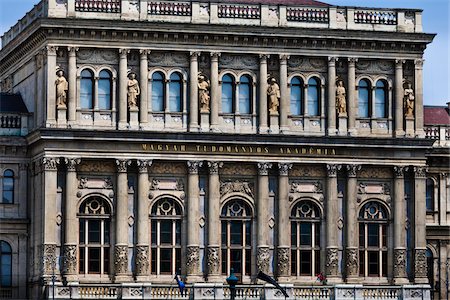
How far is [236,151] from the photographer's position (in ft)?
271

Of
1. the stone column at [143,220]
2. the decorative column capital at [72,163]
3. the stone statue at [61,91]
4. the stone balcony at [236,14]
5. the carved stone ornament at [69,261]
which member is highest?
the stone balcony at [236,14]

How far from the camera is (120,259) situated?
80.6 metres

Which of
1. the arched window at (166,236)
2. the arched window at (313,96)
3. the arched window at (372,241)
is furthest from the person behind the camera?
the arched window at (313,96)

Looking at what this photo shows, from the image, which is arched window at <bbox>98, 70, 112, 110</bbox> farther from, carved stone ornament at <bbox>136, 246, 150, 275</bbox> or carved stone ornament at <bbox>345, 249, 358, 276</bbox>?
carved stone ornament at <bbox>345, 249, 358, 276</bbox>

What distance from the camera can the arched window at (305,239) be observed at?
83562mm

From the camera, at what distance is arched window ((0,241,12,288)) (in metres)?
82.8

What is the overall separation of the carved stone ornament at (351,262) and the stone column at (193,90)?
9.21 metres

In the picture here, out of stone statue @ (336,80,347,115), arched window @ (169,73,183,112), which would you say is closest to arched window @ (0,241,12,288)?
arched window @ (169,73,183,112)

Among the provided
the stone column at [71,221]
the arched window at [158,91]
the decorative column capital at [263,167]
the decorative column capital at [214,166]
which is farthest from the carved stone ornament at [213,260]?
the arched window at [158,91]

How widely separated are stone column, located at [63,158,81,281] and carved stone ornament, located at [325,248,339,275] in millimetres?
11791

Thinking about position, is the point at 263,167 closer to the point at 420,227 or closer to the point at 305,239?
the point at 305,239

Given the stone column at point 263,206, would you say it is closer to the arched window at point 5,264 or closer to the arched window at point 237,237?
the arched window at point 237,237

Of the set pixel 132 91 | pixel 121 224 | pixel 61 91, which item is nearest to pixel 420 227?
pixel 121 224

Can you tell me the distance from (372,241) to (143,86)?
42.9 feet
